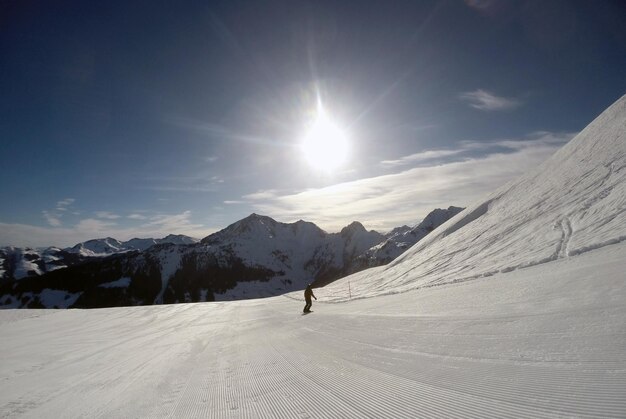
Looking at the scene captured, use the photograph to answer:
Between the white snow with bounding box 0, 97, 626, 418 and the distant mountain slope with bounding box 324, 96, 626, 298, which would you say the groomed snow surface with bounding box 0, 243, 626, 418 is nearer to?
the white snow with bounding box 0, 97, 626, 418

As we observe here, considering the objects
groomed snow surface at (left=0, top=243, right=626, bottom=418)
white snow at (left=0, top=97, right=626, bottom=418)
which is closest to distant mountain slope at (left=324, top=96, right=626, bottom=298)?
white snow at (left=0, top=97, right=626, bottom=418)

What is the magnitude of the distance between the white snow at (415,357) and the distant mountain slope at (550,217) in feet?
0.48

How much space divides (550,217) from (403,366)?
15.1 m

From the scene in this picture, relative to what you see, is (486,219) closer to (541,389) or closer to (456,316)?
(456,316)

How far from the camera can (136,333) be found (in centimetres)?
1526

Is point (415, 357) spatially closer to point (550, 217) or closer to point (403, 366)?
point (403, 366)

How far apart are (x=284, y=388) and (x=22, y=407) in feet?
16.1

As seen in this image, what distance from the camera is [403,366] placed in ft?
18.1

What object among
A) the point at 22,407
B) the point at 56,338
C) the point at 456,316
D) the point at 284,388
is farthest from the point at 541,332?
the point at 56,338

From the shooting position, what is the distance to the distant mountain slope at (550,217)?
12055mm

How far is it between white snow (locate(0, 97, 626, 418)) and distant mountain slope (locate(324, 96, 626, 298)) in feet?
0.48

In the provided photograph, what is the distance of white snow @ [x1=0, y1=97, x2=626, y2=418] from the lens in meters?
3.96

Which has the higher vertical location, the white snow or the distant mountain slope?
the distant mountain slope

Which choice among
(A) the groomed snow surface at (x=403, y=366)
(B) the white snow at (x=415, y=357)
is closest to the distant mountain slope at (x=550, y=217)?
(B) the white snow at (x=415, y=357)
